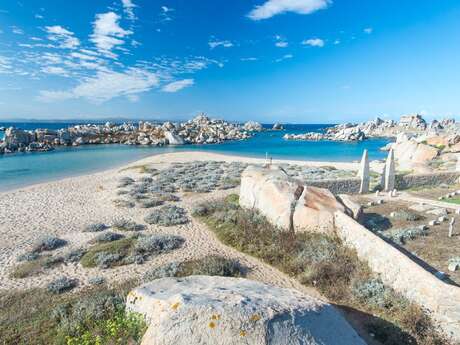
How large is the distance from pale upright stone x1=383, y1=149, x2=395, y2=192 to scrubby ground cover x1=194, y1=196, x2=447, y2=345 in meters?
11.9

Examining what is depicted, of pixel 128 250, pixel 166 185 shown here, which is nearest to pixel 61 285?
pixel 128 250

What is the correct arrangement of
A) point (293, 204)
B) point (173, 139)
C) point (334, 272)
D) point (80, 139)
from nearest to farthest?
point (334, 272)
point (293, 204)
point (80, 139)
point (173, 139)

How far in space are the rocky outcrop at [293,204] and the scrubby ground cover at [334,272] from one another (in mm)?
429

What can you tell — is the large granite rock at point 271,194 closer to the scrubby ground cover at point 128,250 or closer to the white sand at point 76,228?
the white sand at point 76,228

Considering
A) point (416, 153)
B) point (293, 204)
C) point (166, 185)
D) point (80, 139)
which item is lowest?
point (166, 185)

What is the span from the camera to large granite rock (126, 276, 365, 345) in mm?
4301

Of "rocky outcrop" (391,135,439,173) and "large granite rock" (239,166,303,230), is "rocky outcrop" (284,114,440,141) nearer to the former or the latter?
"rocky outcrop" (391,135,439,173)

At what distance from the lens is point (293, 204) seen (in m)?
12.6

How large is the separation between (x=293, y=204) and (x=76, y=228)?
38.7 feet

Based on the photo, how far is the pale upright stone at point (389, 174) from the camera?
20.0 meters

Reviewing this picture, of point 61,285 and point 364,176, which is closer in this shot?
point 61,285

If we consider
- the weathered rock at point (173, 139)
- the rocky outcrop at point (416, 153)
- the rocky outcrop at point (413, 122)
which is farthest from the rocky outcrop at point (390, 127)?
the rocky outcrop at point (416, 153)

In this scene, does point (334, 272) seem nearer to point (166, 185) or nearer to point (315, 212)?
point (315, 212)

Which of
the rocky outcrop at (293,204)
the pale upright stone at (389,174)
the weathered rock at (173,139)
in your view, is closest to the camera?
the rocky outcrop at (293,204)
